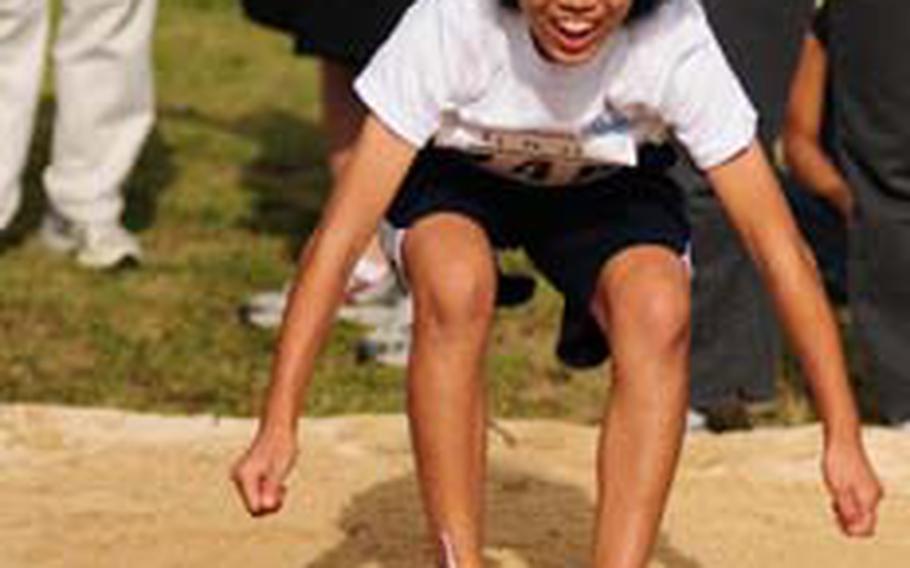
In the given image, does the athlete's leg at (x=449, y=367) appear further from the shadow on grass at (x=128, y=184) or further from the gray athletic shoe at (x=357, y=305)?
the shadow on grass at (x=128, y=184)

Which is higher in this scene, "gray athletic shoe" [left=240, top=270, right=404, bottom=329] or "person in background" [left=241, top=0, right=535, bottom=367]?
"person in background" [left=241, top=0, right=535, bottom=367]

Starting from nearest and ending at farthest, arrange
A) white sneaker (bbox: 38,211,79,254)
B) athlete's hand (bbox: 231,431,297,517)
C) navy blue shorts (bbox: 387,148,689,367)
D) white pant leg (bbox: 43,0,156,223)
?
athlete's hand (bbox: 231,431,297,517)
navy blue shorts (bbox: 387,148,689,367)
white pant leg (bbox: 43,0,156,223)
white sneaker (bbox: 38,211,79,254)

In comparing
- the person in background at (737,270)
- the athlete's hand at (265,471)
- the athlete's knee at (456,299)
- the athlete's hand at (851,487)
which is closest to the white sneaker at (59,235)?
the person in background at (737,270)

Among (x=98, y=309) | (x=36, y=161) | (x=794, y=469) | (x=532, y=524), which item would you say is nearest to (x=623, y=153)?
(x=532, y=524)

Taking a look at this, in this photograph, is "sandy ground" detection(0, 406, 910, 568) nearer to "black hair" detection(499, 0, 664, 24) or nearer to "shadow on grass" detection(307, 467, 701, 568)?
"shadow on grass" detection(307, 467, 701, 568)

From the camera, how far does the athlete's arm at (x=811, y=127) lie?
6785 mm

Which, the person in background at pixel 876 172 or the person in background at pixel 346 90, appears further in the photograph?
the person in background at pixel 346 90

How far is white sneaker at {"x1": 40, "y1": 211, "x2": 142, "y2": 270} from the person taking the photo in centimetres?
783

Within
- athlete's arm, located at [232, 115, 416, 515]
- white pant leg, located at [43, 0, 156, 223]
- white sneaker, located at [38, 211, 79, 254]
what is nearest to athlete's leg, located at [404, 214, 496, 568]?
athlete's arm, located at [232, 115, 416, 515]

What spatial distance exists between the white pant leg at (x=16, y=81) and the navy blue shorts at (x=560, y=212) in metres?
2.85

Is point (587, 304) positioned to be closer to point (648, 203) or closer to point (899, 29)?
point (648, 203)

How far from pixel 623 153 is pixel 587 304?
28 centimetres

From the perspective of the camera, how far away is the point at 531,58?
452 centimetres

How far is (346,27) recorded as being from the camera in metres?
7.05
